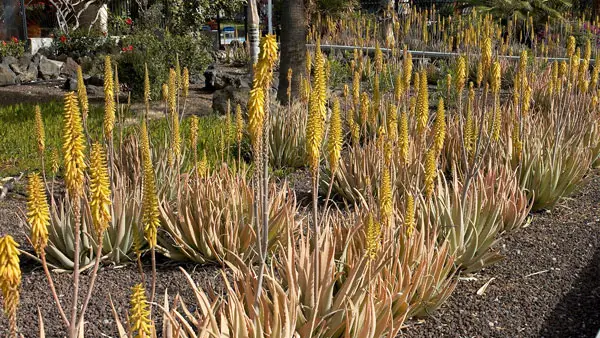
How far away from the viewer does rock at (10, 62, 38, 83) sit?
14.9 m

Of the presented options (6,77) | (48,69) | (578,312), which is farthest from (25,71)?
(578,312)

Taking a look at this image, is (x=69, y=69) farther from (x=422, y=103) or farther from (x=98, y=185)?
(x=98, y=185)

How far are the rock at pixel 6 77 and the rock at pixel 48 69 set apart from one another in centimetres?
88

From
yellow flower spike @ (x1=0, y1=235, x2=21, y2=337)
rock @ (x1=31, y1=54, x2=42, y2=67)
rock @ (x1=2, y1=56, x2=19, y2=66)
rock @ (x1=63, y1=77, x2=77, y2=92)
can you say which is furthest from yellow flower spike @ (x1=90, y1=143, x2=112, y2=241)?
rock @ (x1=31, y1=54, x2=42, y2=67)

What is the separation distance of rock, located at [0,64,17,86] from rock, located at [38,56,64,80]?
88 centimetres

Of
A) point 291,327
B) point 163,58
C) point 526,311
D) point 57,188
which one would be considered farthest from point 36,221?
point 163,58

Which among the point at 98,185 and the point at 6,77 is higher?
the point at 98,185

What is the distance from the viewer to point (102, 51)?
56.1 ft

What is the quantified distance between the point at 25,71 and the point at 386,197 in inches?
551

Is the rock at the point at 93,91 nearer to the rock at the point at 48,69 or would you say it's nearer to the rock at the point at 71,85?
the rock at the point at 71,85

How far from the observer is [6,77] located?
1427 cm

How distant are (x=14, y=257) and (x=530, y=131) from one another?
5064 mm

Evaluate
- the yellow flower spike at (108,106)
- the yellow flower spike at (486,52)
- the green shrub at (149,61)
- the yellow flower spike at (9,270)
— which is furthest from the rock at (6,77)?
the yellow flower spike at (9,270)

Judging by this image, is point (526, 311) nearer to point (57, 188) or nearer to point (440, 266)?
point (440, 266)
